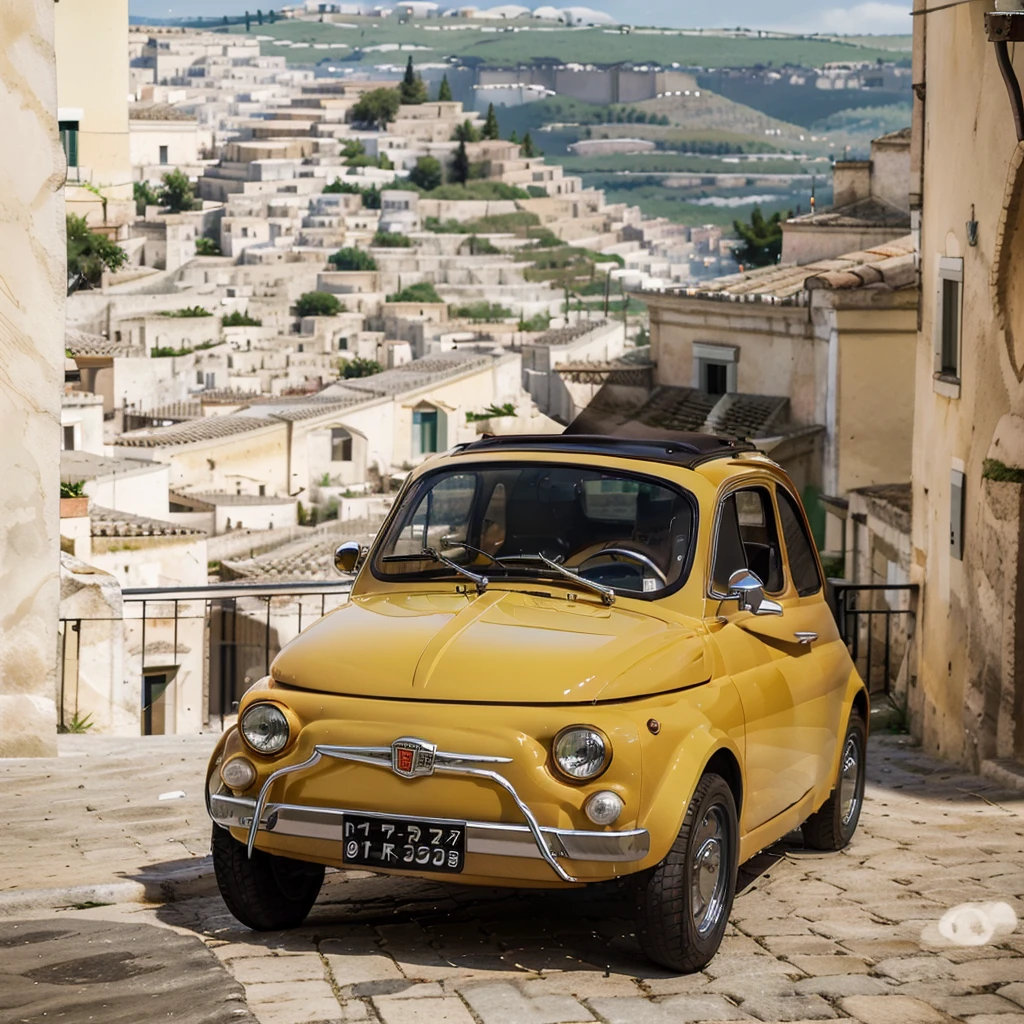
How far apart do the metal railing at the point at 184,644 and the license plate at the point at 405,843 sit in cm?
523

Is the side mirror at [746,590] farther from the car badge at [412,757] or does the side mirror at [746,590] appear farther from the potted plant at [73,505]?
the potted plant at [73,505]

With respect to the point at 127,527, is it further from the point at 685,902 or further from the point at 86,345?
the point at 86,345

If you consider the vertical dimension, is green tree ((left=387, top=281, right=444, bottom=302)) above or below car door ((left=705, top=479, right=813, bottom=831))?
below

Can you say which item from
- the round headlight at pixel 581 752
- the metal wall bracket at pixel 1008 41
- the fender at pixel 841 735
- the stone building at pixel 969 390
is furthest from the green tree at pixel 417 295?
the round headlight at pixel 581 752

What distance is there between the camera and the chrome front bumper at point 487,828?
16.0ft

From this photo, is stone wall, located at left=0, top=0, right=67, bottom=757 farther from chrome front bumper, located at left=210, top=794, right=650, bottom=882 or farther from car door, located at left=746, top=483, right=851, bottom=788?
chrome front bumper, located at left=210, top=794, right=650, bottom=882

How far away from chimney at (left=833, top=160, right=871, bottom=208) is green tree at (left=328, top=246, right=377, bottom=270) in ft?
277

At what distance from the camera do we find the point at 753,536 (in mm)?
6480

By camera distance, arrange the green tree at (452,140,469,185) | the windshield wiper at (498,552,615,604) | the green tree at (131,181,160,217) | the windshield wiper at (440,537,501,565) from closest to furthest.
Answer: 1. the windshield wiper at (498,552,615,604)
2. the windshield wiper at (440,537,501,565)
3. the green tree at (131,181,160,217)
4. the green tree at (452,140,469,185)

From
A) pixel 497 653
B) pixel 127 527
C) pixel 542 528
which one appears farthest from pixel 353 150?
pixel 497 653

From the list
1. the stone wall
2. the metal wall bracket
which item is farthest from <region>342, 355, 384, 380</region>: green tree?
the metal wall bracket

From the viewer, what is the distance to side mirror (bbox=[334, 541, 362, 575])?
6.17 meters

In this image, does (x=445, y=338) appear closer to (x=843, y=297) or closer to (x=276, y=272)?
(x=276, y=272)

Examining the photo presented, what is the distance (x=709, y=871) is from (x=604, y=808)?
25.6 inches
